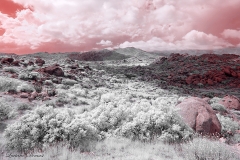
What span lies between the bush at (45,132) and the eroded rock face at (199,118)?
12.9 feet

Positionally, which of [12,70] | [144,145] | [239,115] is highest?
[12,70]

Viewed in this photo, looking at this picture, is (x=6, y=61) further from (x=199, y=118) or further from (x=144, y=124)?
(x=199, y=118)

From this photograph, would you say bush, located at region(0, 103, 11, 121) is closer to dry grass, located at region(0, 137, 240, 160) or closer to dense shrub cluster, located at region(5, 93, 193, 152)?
dense shrub cluster, located at region(5, 93, 193, 152)

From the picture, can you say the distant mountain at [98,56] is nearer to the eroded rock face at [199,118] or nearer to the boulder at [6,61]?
the boulder at [6,61]

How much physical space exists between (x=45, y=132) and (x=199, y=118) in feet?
19.4

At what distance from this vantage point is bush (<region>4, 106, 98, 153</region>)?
5425mm

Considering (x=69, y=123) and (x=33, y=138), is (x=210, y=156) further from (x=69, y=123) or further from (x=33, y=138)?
(x=33, y=138)

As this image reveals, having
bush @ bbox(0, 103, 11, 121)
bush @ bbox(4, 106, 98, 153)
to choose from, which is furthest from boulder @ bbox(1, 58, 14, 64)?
bush @ bbox(4, 106, 98, 153)

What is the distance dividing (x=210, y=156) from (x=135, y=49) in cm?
12131

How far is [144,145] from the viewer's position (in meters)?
5.94

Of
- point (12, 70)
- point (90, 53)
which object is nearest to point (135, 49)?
point (90, 53)

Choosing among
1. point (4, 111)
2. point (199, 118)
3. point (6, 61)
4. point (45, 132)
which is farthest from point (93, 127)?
point (6, 61)

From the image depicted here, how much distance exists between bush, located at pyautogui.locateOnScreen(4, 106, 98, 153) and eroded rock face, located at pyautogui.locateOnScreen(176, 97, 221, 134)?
392 cm

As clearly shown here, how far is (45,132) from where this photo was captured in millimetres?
5980
